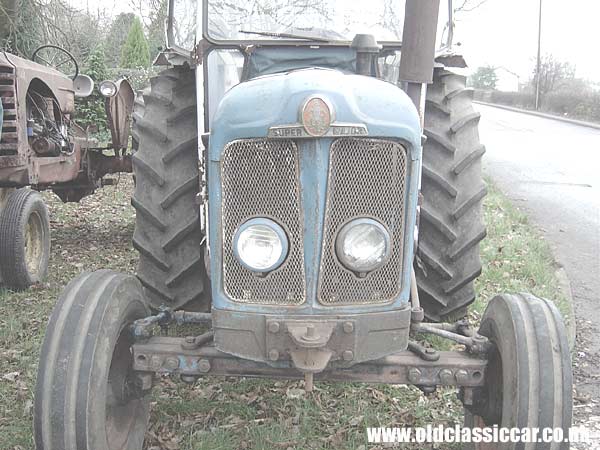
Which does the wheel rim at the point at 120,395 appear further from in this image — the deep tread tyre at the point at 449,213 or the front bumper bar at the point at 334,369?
the deep tread tyre at the point at 449,213

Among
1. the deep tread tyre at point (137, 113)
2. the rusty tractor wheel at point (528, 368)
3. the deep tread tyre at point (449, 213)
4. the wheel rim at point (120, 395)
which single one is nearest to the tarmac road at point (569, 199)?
the deep tread tyre at point (449, 213)

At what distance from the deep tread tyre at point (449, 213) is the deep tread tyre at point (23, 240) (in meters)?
3.09

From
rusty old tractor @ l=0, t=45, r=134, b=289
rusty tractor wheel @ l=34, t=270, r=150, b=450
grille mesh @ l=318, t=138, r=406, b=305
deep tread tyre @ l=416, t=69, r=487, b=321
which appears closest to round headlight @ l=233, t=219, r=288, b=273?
grille mesh @ l=318, t=138, r=406, b=305

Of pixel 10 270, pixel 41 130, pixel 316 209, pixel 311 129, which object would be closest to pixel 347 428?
pixel 316 209

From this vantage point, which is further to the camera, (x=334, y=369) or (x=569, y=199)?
(x=569, y=199)

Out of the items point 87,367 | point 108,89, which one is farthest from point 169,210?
point 108,89

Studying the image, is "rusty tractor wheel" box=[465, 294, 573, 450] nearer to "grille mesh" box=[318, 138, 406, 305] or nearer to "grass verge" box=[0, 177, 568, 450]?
"grille mesh" box=[318, 138, 406, 305]

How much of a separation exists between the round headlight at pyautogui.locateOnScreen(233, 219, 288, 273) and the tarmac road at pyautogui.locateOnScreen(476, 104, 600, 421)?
222cm

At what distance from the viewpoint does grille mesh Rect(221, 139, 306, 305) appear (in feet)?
7.89

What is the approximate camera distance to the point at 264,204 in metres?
2.44

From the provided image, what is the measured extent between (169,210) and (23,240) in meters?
2.08

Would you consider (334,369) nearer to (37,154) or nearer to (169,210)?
(169,210)

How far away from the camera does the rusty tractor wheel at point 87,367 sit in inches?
96.8

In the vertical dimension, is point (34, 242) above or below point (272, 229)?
below
